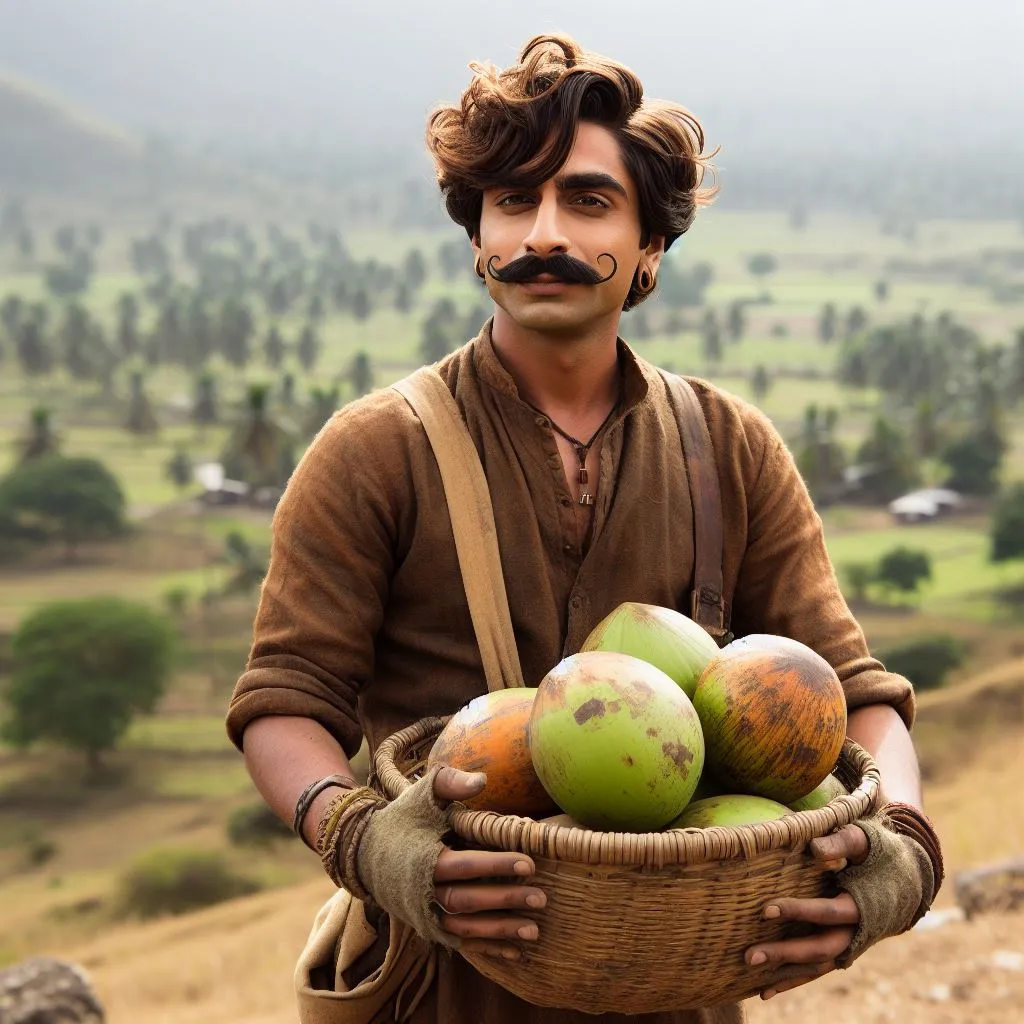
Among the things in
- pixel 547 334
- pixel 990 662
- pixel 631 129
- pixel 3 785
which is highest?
pixel 631 129

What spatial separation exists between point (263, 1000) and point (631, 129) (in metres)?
26.6

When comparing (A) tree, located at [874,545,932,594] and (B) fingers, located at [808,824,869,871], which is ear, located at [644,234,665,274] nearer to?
(B) fingers, located at [808,824,869,871]

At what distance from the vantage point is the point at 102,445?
8112 cm

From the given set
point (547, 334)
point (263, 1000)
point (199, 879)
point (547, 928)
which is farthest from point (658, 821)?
point (199, 879)

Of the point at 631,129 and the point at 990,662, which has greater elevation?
the point at 631,129

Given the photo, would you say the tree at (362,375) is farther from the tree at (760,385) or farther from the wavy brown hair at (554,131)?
the wavy brown hair at (554,131)

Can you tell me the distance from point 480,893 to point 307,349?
92.4 meters

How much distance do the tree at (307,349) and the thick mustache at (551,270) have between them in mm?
90901

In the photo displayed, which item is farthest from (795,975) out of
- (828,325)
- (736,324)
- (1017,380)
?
(828,325)

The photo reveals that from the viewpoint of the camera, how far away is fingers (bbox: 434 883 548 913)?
8.84 ft

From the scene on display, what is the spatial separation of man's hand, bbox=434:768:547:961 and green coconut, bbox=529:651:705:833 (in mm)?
160

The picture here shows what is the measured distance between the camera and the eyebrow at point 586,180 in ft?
11.3

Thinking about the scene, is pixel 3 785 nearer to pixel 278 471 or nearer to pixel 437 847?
pixel 278 471

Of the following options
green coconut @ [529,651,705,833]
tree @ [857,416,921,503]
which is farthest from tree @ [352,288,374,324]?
green coconut @ [529,651,705,833]
